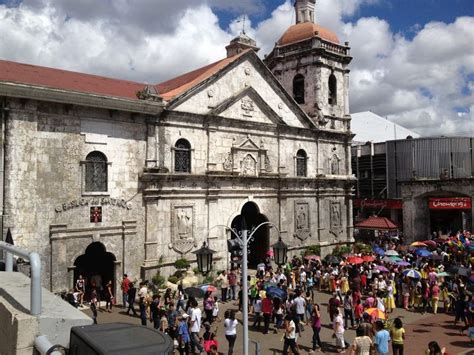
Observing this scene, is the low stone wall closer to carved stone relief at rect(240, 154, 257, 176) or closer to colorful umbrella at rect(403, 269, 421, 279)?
colorful umbrella at rect(403, 269, 421, 279)

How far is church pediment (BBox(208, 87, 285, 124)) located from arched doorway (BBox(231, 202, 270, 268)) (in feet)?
17.1

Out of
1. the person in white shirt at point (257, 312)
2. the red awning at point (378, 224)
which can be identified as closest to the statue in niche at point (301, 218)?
the red awning at point (378, 224)

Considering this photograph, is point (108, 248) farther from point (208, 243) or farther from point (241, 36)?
point (241, 36)

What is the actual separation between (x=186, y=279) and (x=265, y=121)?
10.8m

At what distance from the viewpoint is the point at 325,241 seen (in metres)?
29.6

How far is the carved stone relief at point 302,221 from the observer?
27.8m

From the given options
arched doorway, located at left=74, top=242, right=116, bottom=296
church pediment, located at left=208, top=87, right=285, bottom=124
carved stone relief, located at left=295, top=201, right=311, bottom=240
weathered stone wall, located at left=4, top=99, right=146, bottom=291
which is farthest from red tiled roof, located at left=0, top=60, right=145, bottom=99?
carved stone relief, located at left=295, top=201, right=311, bottom=240

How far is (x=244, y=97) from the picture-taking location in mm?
25234

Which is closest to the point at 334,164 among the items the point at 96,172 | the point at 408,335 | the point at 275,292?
the point at 408,335

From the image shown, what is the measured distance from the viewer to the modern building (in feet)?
117

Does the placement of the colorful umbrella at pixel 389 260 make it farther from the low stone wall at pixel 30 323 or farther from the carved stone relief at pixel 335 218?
the low stone wall at pixel 30 323

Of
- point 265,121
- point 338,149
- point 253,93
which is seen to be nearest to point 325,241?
point 338,149

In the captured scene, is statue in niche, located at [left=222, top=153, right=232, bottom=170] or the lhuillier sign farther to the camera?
the lhuillier sign

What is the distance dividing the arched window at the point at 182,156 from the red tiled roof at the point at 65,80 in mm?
3564
